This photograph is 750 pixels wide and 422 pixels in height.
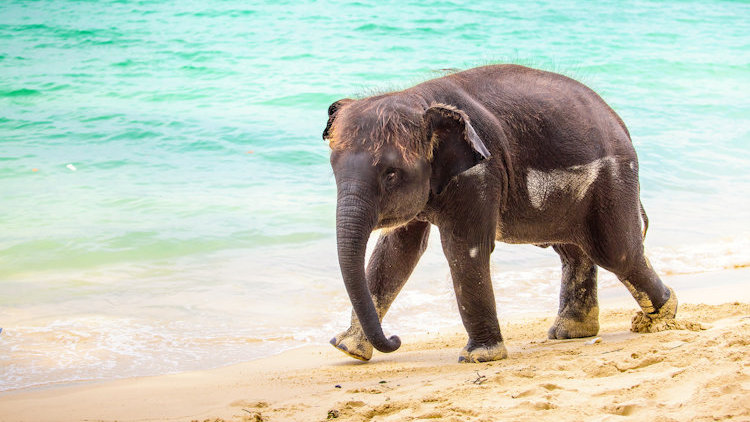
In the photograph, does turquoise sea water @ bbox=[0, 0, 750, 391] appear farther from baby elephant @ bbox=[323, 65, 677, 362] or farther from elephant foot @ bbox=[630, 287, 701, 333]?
elephant foot @ bbox=[630, 287, 701, 333]

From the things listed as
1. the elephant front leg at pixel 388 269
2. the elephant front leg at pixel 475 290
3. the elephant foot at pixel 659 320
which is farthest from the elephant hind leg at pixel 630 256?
the elephant front leg at pixel 388 269

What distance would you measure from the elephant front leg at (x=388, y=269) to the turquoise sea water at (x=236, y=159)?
0.64 meters

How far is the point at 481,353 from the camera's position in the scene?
5566 millimetres

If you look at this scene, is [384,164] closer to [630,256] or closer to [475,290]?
[475,290]

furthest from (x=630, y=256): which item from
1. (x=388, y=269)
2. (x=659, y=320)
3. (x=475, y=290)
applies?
(x=388, y=269)

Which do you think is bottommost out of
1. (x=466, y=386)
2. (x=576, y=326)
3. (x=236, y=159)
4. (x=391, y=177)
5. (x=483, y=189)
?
(x=236, y=159)

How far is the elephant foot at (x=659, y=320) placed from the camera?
6.23m

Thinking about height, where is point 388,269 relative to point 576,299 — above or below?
above

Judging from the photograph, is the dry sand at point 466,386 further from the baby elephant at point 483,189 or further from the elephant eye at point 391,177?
the elephant eye at point 391,177

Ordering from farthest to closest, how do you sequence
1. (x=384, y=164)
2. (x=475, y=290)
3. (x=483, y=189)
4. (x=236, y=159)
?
(x=236, y=159), (x=475, y=290), (x=483, y=189), (x=384, y=164)

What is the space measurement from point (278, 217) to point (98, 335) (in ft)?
14.8

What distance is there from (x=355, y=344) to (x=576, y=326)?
5.50 feet

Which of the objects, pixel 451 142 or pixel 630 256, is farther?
pixel 630 256

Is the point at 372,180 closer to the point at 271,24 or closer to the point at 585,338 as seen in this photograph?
the point at 585,338
